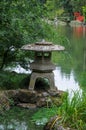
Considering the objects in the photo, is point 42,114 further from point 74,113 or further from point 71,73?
point 71,73

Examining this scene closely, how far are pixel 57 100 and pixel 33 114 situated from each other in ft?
2.28

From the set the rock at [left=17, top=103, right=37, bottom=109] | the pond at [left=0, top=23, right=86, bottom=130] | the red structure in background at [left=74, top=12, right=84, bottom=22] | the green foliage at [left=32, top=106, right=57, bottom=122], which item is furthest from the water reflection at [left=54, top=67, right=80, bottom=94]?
the red structure in background at [left=74, top=12, right=84, bottom=22]

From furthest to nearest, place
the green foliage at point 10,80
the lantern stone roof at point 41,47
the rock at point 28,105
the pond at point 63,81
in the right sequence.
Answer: the green foliage at point 10,80
the lantern stone roof at point 41,47
the rock at point 28,105
the pond at point 63,81

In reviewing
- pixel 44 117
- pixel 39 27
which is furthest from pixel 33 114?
pixel 39 27

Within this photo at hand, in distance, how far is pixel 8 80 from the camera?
27.4ft

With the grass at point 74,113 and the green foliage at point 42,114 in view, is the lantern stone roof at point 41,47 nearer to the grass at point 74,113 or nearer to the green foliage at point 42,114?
the green foliage at point 42,114

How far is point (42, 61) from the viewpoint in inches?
315

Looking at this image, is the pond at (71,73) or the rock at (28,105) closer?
the rock at (28,105)

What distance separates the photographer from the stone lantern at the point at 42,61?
25.6 feet

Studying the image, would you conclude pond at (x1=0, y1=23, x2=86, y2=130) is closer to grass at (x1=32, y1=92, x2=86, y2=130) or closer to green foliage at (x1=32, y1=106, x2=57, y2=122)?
green foliage at (x1=32, y1=106, x2=57, y2=122)

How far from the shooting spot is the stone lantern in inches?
307

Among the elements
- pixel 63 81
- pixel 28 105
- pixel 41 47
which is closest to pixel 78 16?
pixel 63 81

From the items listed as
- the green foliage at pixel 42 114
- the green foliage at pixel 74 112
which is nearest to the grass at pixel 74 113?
the green foliage at pixel 74 112

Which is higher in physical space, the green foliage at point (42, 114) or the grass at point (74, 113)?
the grass at point (74, 113)
